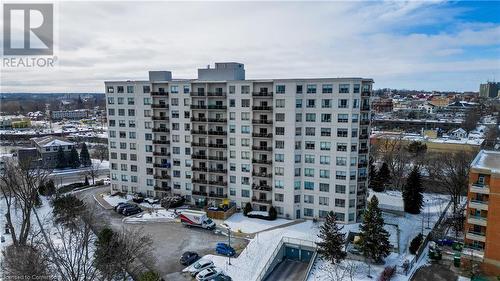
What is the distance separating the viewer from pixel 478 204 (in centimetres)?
4081

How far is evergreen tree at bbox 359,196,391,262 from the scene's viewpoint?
40312 mm

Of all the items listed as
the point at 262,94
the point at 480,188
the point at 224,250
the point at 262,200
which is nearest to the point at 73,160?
the point at 262,200

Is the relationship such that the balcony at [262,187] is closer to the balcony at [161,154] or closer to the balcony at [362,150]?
the balcony at [362,150]

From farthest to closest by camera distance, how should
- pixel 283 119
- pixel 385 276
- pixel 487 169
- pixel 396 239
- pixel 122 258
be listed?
pixel 283 119, pixel 396 239, pixel 487 169, pixel 385 276, pixel 122 258

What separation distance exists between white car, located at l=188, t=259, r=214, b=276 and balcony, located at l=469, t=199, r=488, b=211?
3101 cm

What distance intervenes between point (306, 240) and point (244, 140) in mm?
18911

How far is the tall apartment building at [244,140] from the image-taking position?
51562 millimetres

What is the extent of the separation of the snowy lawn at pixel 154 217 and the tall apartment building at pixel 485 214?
40.4 meters

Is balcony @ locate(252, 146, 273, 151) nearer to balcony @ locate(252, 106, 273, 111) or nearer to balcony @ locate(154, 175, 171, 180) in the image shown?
balcony @ locate(252, 106, 273, 111)

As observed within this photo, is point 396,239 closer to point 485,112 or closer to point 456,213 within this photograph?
point 456,213

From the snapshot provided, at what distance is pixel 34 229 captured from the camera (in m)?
48.4

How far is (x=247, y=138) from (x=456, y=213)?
34.5m

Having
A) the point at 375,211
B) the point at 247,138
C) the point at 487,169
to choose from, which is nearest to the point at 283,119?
the point at 247,138

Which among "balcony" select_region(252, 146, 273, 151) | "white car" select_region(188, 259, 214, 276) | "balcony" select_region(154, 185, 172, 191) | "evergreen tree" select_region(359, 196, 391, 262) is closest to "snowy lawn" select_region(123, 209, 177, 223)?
"balcony" select_region(154, 185, 172, 191)
